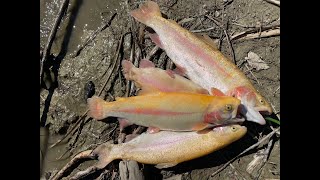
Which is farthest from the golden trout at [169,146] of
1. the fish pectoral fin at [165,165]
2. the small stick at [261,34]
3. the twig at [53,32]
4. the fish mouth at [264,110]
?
the twig at [53,32]

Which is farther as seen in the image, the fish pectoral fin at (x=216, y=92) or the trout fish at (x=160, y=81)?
the trout fish at (x=160, y=81)

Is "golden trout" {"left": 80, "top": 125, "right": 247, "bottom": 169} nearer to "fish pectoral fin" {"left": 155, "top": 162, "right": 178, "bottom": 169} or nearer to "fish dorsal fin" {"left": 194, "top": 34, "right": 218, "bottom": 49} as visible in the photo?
"fish pectoral fin" {"left": 155, "top": 162, "right": 178, "bottom": 169}

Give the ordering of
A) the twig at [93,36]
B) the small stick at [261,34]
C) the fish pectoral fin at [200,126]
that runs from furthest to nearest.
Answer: the twig at [93,36] < the small stick at [261,34] < the fish pectoral fin at [200,126]

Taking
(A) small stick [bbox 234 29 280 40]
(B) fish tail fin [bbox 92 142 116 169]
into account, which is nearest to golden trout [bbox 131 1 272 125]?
(A) small stick [bbox 234 29 280 40]

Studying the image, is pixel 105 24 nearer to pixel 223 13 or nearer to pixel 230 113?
pixel 223 13

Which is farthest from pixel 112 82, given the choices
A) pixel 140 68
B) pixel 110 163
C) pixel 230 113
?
pixel 230 113

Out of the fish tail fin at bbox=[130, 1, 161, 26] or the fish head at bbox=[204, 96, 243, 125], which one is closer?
the fish head at bbox=[204, 96, 243, 125]

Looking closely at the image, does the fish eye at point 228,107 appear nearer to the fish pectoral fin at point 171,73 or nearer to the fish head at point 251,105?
the fish head at point 251,105
